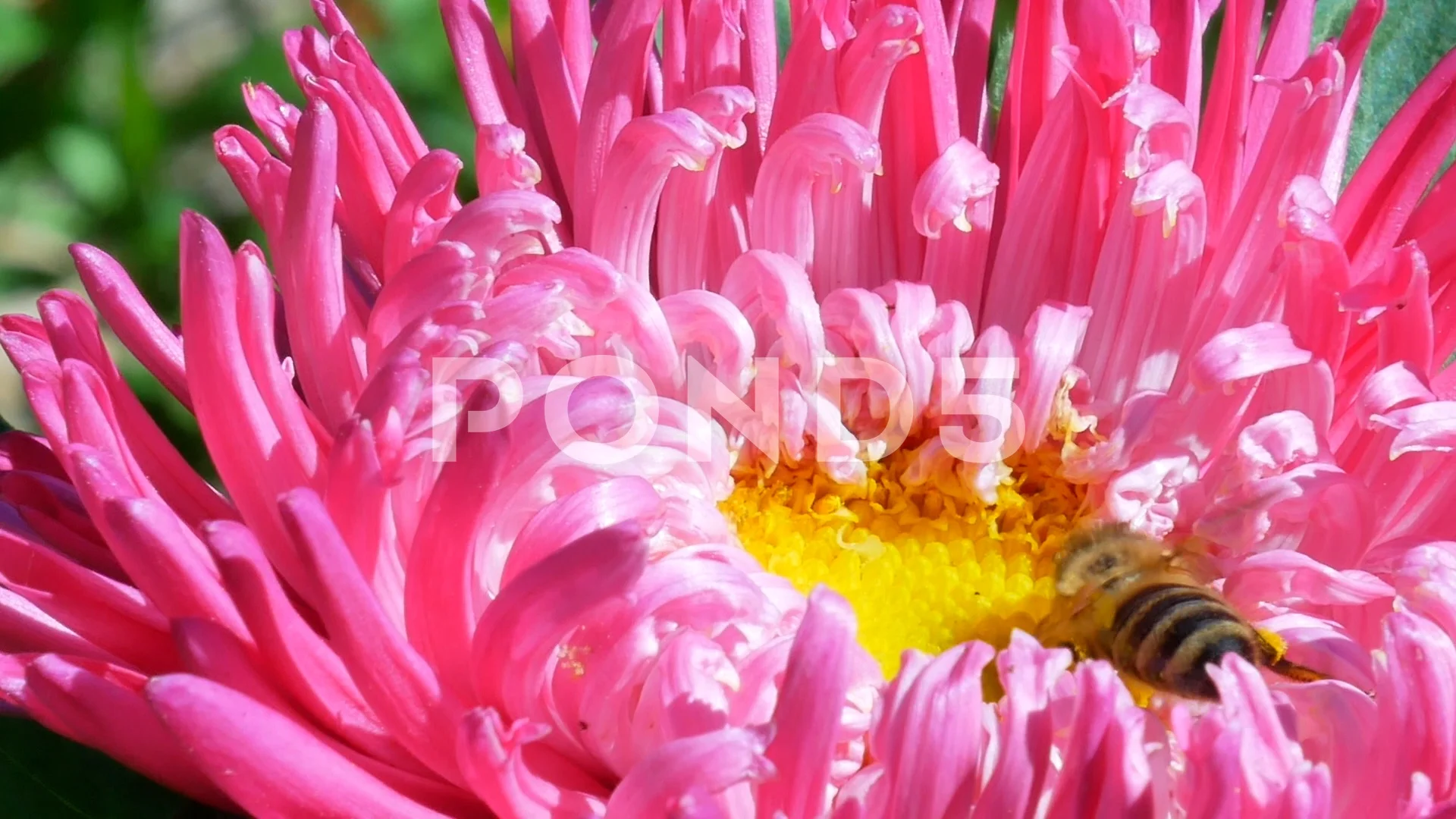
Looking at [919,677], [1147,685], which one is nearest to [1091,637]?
[1147,685]

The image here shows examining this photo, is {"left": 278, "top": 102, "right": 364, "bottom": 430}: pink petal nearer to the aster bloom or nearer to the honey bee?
the aster bloom

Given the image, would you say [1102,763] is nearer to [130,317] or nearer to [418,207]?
[418,207]

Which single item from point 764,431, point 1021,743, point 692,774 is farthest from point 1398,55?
point 692,774

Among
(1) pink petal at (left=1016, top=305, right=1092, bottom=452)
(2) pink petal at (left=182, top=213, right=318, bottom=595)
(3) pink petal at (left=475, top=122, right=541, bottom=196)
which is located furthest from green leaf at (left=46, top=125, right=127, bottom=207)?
(1) pink petal at (left=1016, top=305, right=1092, bottom=452)

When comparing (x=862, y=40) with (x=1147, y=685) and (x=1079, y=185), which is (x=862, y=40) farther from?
(x=1147, y=685)

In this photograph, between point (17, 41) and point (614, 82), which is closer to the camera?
point (614, 82)

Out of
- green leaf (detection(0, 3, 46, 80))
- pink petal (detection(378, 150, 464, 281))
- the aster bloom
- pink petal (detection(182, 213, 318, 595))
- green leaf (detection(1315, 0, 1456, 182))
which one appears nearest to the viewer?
the aster bloom
